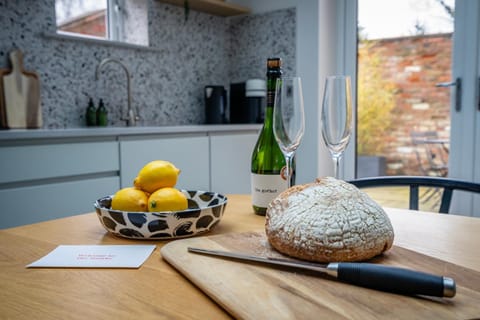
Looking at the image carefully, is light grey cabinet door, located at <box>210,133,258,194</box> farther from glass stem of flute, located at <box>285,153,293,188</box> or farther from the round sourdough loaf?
the round sourdough loaf

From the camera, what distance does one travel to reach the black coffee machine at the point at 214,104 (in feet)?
10.7

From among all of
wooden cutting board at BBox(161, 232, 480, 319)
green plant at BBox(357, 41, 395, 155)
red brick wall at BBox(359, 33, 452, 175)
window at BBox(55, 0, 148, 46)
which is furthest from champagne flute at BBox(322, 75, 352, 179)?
window at BBox(55, 0, 148, 46)

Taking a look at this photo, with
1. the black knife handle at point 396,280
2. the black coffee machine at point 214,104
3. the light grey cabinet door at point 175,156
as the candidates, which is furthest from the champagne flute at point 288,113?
the black coffee machine at point 214,104

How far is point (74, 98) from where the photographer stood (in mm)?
2660

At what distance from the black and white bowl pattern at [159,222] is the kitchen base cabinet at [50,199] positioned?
4.30 ft

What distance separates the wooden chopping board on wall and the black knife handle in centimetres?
219

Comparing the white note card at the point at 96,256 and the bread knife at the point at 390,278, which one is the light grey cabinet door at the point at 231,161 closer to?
the white note card at the point at 96,256

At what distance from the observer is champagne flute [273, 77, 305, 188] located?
829 mm

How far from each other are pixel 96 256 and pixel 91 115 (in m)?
2.11

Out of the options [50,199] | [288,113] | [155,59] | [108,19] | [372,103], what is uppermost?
[108,19]

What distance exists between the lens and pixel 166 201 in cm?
81

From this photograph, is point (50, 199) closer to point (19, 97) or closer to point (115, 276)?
point (19, 97)

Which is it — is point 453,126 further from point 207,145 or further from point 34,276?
point 34,276

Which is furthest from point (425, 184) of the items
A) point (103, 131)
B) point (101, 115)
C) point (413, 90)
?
point (101, 115)
